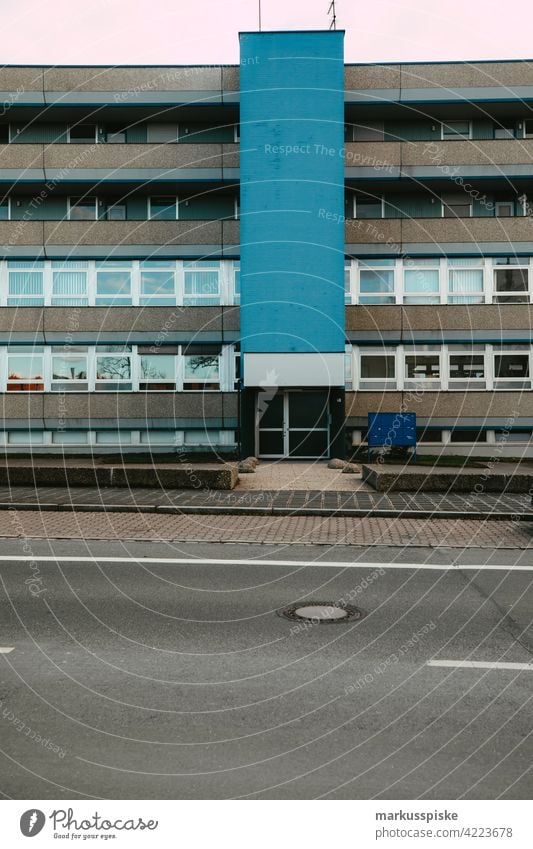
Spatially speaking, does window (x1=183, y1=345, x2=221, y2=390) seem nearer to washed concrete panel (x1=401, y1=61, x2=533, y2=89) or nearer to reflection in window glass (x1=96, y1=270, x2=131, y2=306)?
reflection in window glass (x1=96, y1=270, x2=131, y2=306)

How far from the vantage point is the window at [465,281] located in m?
29.5

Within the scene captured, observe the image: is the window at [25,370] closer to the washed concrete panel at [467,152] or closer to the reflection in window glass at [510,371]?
the washed concrete panel at [467,152]

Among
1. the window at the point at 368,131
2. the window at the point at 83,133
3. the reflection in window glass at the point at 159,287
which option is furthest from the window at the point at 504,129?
the window at the point at 83,133

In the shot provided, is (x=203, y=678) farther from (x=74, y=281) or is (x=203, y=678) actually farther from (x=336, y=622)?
(x=74, y=281)

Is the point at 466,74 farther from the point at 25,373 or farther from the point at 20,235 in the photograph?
the point at 25,373

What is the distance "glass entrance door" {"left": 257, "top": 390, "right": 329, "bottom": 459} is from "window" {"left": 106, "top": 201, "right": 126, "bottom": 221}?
9.70 meters

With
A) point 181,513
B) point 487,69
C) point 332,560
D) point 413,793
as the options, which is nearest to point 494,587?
point 332,560

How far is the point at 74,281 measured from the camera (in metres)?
29.9

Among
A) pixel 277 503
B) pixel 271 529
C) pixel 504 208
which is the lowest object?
pixel 271 529

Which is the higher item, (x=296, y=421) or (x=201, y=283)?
(x=201, y=283)

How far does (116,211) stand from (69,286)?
358 centimetres

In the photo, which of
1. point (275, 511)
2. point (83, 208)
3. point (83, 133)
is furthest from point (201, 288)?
point (275, 511)

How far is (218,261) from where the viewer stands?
2959 cm

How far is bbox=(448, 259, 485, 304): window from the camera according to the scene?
96.7ft
